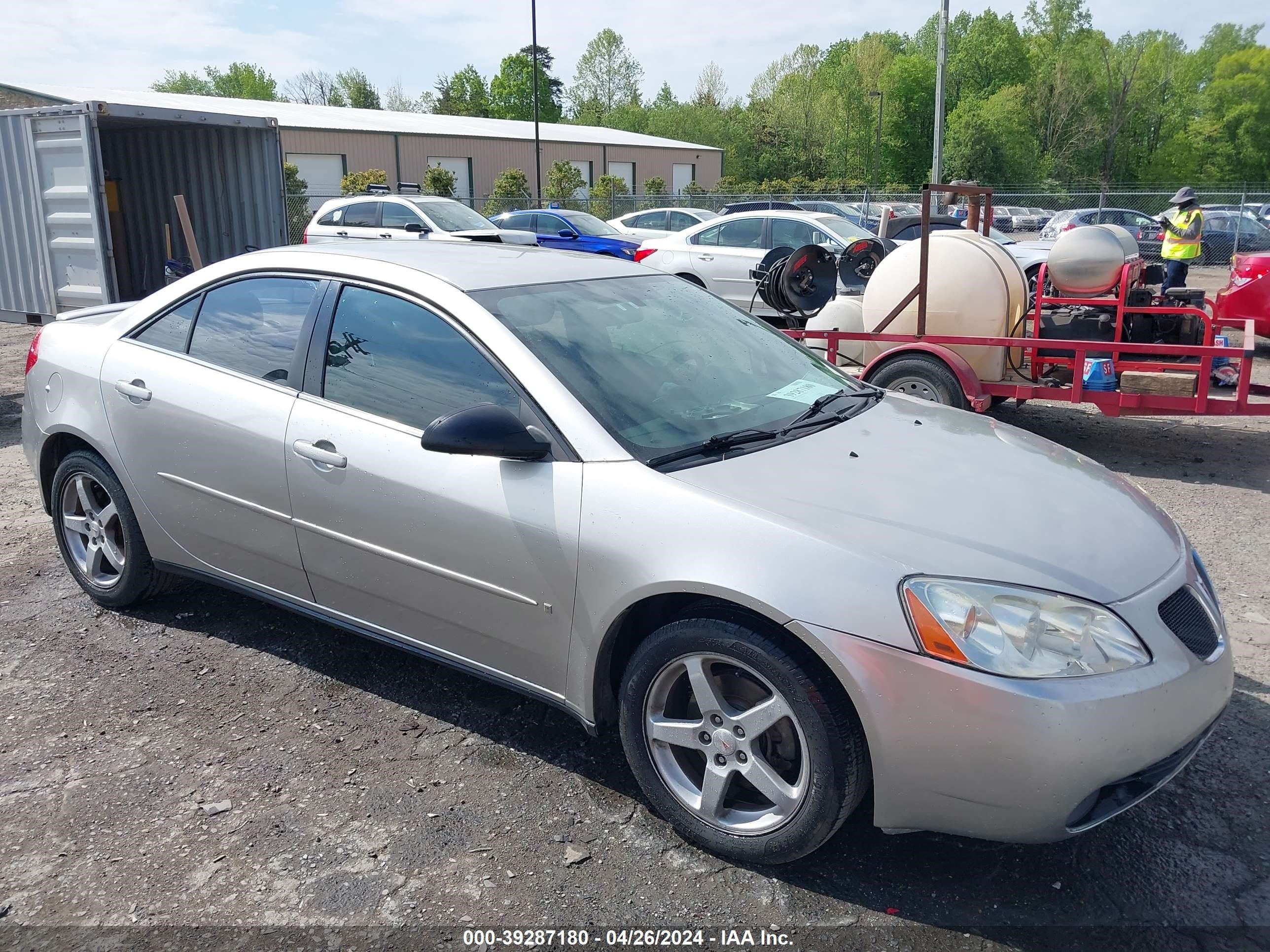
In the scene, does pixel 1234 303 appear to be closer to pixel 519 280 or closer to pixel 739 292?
pixel 739 292

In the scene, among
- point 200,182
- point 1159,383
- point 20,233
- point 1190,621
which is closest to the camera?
point 1190,621

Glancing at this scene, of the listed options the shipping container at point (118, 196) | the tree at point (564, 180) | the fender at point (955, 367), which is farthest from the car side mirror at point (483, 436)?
the tree at point (564, 180)

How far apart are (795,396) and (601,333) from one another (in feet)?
2.43

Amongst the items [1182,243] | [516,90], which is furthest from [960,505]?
[516,90]

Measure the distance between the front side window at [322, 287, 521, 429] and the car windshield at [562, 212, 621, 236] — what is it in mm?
16531

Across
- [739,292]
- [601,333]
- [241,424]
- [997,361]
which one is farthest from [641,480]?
[739,292]

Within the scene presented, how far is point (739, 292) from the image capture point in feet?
43.2

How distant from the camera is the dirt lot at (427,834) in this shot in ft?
8.71

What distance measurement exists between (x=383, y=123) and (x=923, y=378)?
42.4m

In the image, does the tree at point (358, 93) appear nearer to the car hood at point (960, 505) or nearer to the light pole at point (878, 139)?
the light pole at point (878, 139)

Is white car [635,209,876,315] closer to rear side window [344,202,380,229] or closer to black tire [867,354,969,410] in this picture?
rear side window [344,202,380,229]

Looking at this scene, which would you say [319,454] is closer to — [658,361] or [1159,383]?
[658,361]

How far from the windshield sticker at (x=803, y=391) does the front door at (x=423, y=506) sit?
1003mm

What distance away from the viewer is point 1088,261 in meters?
7.43
